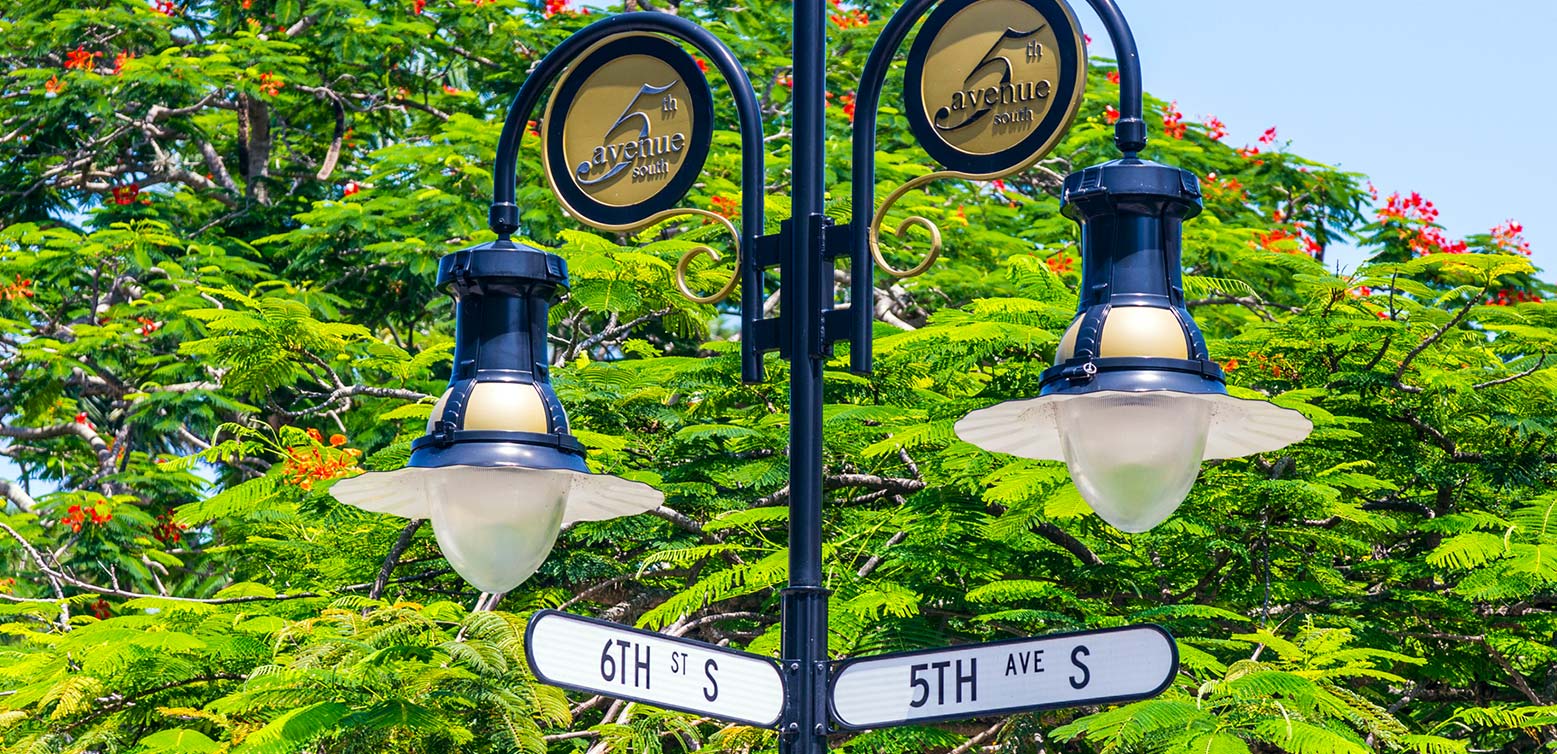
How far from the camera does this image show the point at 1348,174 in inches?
584

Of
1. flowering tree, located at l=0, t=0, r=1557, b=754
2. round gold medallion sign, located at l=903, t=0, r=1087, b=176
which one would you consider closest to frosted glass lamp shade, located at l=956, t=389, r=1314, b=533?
round gold medallion sign, located at l=903, t=0, r=1087, b=176

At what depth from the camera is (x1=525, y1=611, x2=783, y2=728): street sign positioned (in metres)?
3.68

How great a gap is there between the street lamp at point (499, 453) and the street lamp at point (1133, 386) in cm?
90

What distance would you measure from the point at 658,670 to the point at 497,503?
488 millimetres

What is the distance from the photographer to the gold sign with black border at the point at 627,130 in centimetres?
443

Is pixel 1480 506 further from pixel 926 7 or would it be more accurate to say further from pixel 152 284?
pixel 152 284

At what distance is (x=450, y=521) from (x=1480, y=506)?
5.46 meters

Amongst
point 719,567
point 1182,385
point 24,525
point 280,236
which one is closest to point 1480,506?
point 719,567

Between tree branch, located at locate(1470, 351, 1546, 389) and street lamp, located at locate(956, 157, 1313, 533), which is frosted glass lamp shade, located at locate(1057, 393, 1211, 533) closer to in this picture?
street lamp, located at locate(956, 157, 1313, 533)

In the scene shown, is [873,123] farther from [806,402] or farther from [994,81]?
[806,402]

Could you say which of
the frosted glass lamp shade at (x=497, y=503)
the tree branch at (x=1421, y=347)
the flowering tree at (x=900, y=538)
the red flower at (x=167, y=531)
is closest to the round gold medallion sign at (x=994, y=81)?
the frosted glass lamp shade at (x=497, y=503)

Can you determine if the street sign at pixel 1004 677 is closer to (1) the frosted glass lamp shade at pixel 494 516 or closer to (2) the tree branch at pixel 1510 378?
(1) the frosted glass lamp shade at pixel 494 516

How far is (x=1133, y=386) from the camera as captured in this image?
3439 millimetres

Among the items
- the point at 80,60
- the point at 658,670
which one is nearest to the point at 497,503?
the point at 658,670
